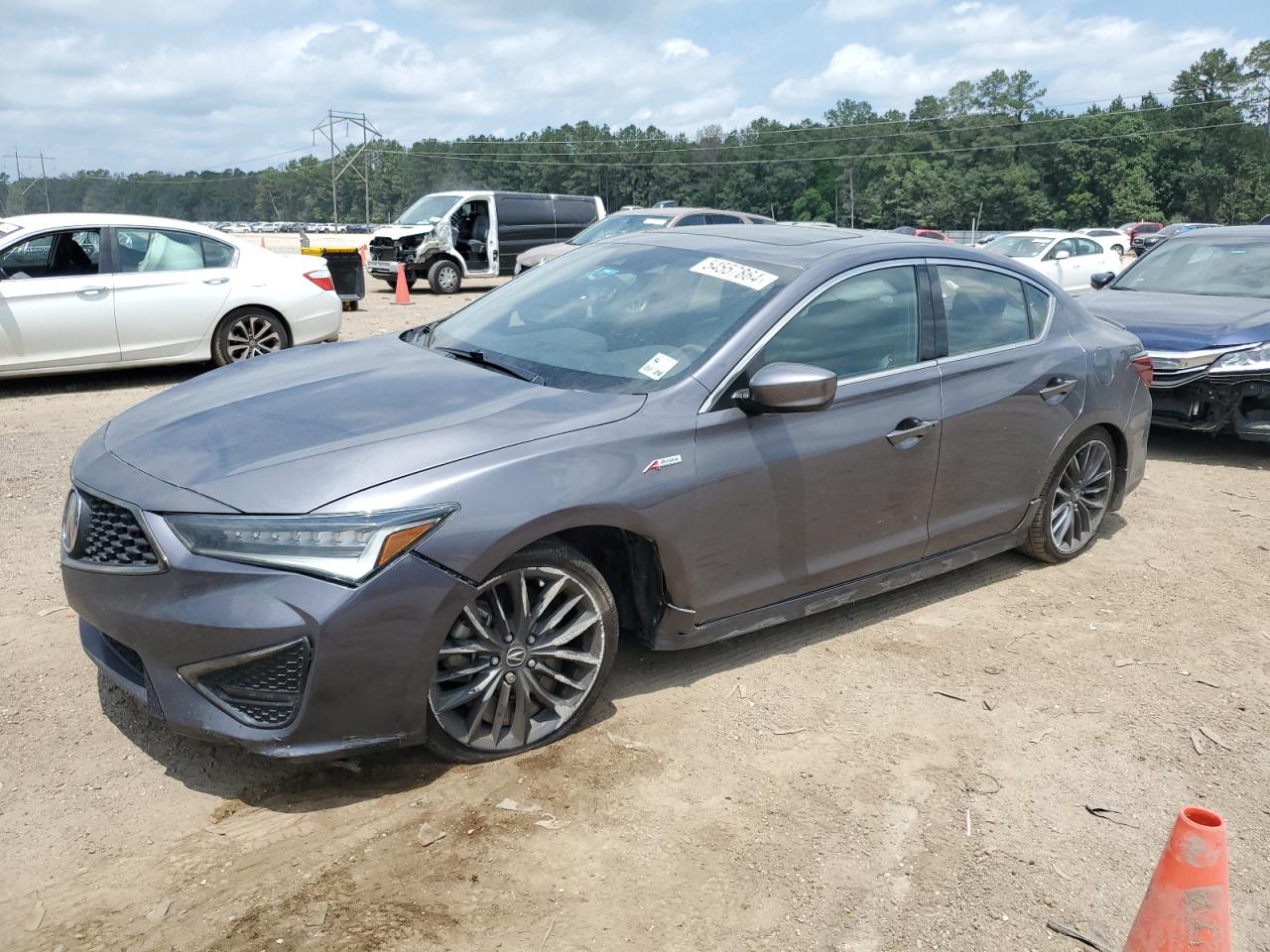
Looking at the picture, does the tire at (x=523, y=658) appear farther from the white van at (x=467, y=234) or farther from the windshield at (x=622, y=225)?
the white van at (x=467, y=234)

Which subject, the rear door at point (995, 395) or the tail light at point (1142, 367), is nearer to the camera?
the rear door at point (995, 395)

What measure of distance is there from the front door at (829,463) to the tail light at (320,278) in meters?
7.49

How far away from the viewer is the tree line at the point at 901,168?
98.6 metres

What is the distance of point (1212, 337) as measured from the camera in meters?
7.60

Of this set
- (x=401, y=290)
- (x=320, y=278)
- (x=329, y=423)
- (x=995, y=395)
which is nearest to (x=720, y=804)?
(x=329, y=423)

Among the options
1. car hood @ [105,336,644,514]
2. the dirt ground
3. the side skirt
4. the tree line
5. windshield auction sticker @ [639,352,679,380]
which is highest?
the tree line

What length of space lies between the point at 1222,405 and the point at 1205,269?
2.01m

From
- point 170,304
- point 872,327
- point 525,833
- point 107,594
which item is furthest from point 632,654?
point 170,304

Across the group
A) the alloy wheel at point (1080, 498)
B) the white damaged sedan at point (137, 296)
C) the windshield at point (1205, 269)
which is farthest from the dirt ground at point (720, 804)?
the white damaged sedan at point (137, 296)

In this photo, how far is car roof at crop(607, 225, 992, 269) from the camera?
4.43 m

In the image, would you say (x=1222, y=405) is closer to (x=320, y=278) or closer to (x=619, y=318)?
(x=619, y=318)

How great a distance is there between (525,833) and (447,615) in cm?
68

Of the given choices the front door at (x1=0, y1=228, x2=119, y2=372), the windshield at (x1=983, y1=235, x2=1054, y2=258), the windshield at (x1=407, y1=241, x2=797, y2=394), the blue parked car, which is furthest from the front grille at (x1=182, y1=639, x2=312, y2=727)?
the windshield at (x1=983, y1=235, x2=1054, y2=258)

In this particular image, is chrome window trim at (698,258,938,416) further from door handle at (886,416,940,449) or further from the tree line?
the tree line
